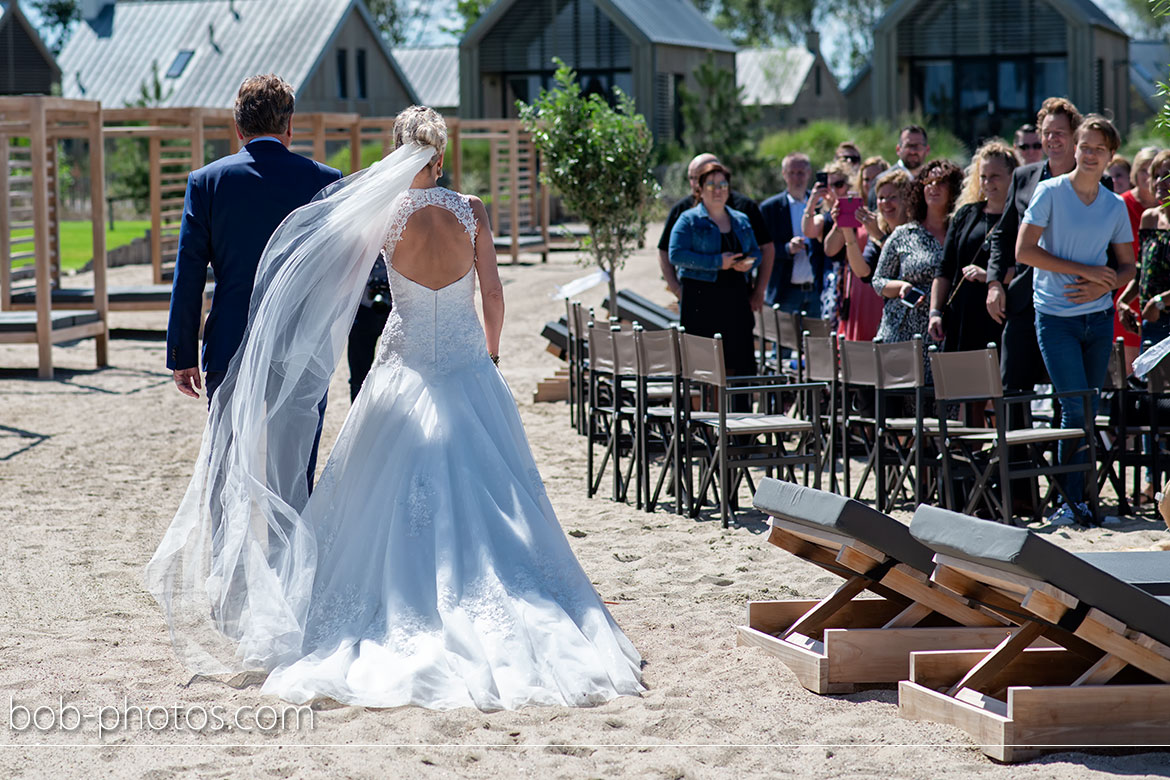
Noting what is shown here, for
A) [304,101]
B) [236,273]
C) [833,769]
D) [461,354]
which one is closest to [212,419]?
[236,273]

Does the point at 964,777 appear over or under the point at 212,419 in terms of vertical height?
under

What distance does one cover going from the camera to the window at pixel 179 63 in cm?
4006

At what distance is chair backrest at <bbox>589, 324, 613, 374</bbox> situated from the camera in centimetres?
766

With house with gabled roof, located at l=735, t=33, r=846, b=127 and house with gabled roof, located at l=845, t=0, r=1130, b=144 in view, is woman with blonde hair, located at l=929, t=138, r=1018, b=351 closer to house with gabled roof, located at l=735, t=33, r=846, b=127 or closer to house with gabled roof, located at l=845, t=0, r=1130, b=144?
house with gabled roof, located at l=845, t=0, r=1130, b=144

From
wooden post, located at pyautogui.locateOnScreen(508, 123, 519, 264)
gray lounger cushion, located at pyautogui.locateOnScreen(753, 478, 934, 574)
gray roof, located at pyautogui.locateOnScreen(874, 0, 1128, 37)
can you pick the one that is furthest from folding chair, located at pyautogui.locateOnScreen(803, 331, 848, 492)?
gray roof, located at pyautogui.locateOnScreen(874, 0, 1128, 37)

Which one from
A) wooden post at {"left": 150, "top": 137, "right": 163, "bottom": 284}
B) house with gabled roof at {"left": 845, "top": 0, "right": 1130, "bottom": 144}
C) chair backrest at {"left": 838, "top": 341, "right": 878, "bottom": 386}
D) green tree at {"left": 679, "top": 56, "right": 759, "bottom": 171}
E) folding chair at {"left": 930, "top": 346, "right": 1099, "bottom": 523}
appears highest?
house with gabled roof at {"left": 845, "top": 0, "right": 1130, "bottom": 144}

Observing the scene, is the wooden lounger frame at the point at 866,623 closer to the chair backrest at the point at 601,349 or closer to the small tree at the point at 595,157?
A: the chair backrest at the point at 601,349

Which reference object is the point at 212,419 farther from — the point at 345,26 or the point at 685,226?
the point at 345,26

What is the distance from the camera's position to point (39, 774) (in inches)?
141

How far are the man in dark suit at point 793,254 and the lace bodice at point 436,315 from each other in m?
5.69

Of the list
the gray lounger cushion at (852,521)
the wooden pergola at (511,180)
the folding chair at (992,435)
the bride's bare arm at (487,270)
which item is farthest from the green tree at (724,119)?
the gray lounger cushion at (852,521)

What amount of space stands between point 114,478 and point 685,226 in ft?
11.9

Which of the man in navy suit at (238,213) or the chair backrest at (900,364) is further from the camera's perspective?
the chair backrest at (900,364)

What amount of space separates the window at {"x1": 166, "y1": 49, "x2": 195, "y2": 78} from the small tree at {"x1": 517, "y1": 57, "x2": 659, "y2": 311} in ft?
96.2
